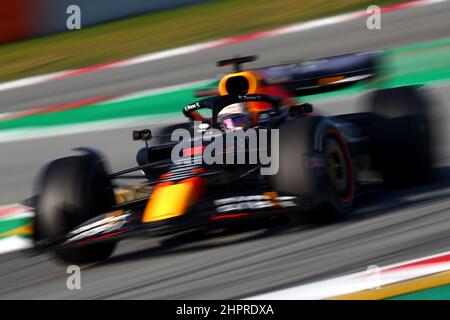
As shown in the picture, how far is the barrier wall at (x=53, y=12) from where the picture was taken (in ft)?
48.4

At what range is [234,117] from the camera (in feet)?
22.1

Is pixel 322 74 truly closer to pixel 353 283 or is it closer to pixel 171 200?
pixel 171 200

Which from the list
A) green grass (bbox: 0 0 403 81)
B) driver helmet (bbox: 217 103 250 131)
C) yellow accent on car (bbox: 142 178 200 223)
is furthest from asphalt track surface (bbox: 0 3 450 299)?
green grass (bbox: 0 0 403 81)

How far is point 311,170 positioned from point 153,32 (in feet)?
29.6

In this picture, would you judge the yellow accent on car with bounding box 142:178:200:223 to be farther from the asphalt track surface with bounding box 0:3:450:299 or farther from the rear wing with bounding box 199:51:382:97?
the rear wing with bounding box 199:51:382:97

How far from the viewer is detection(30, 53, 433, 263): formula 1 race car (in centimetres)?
575

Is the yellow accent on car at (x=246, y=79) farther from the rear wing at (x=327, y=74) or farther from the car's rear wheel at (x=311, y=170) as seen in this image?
the car's rear wheel at (x=311, y=170)

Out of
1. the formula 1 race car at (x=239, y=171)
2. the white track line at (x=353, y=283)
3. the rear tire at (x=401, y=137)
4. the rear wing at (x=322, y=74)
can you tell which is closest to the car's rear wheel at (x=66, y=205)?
the formula 1 race car at (x=239, y=171)

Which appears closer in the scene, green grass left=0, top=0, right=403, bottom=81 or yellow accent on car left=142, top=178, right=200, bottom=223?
yellow accent on car left=142, top=178, right=200, bottom=223

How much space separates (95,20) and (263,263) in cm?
1032
